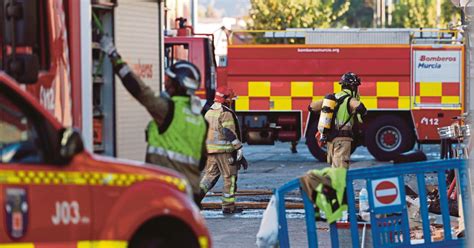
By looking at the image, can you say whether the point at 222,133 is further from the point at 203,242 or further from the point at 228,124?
the point at 203,242

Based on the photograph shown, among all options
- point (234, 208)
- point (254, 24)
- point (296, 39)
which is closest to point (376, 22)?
point (254, 24)

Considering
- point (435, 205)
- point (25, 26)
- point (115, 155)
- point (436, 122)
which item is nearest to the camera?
point (25, 26)

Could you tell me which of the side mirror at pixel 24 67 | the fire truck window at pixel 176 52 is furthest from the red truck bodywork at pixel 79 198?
the fire truck window at pixel 176 52

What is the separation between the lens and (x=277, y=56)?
2430 centimetres

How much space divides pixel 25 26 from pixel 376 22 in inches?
2777

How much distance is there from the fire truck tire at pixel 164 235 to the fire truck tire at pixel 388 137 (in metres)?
16.7

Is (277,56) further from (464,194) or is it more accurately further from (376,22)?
(376,22)

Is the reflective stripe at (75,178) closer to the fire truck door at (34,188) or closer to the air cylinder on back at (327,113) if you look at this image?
the fire truck door at (34,188)

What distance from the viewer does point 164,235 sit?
769 cm

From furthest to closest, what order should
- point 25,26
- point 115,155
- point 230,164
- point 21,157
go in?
point 230,164, point 115,155, point 25,26, point 21,157

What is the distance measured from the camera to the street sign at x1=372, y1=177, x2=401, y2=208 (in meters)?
9.36

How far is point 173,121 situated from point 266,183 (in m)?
11.3

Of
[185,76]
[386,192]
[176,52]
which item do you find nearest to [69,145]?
[185,76]

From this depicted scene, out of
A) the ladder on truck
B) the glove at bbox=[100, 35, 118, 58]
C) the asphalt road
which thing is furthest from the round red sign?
the ladder on truck
